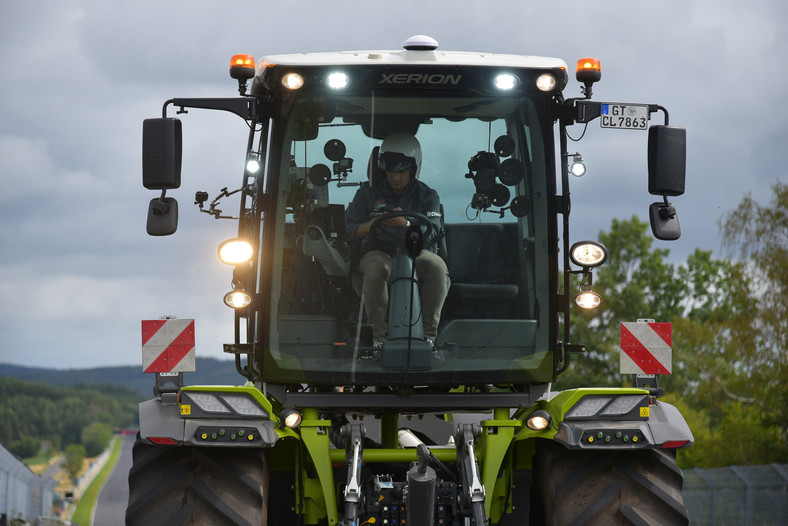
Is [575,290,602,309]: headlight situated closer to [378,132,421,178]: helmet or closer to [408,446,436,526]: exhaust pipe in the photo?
[378,132,421,178]: helmet

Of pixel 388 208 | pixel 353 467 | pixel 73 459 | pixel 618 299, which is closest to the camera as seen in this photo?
pixel 353 467

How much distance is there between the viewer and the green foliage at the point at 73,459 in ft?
514

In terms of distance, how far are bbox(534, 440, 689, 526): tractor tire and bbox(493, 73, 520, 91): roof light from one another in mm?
2120

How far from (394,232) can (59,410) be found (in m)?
162

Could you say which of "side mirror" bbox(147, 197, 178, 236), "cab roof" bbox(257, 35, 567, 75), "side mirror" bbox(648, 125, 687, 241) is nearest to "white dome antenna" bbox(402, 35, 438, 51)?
"cab roof" bbox(257, 35, 567, 75)

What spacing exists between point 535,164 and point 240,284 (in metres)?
1.93

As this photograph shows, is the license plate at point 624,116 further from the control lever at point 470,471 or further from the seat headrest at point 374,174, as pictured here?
the control lever at point 470,471

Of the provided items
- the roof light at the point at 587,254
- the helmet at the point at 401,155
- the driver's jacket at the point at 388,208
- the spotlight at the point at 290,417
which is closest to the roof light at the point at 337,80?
the helmet at the point at 401,155

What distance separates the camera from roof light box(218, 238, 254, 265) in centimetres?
742

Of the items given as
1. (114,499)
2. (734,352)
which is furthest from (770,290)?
(114,499)

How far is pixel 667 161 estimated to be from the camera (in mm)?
7254

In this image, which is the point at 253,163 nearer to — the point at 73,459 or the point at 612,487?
the point at 612,487

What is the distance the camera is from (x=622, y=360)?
7762mm

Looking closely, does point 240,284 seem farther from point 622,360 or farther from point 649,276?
point 649,276
